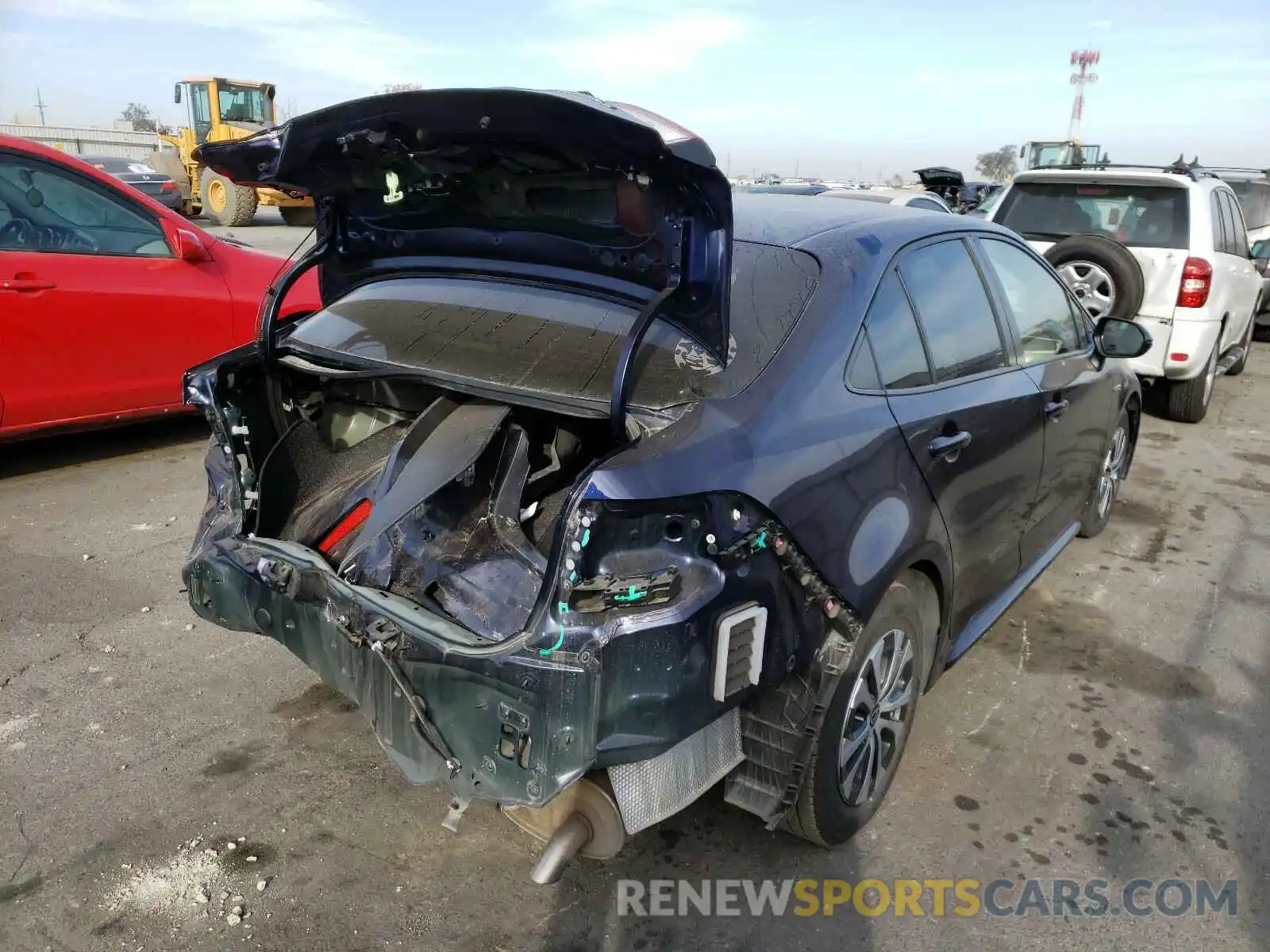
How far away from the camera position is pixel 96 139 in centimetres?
3238

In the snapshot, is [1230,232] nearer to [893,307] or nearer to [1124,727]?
[1124,727]

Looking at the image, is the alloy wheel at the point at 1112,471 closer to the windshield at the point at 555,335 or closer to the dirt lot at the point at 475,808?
the dirt lot at the point at 475,808

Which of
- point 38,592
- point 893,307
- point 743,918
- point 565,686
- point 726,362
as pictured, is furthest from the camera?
point 38,592

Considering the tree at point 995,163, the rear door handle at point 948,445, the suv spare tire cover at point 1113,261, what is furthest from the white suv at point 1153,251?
the tree at point 995,163

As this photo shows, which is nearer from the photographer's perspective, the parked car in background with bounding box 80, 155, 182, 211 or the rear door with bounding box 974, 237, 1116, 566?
the rear door with bounding box 974, 237, 1116, 566

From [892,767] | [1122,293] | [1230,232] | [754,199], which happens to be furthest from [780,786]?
[1230,232]

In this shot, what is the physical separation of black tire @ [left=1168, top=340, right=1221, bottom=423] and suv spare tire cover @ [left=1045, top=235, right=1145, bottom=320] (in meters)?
1.15

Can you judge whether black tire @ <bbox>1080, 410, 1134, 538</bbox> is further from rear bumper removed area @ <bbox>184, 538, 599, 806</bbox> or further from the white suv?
rear bumper removed area @ <bbox>184, 538, 599, 806</bbox>

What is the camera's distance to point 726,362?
2232mm

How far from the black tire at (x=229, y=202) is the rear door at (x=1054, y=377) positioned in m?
19.1

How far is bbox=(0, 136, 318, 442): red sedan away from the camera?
4902 millimetres

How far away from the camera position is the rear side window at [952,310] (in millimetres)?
2787

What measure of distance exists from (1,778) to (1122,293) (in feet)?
22.9

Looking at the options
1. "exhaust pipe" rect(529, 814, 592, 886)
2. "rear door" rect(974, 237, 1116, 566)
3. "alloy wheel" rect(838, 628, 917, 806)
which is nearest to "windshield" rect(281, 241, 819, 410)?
"alloy wheel" rect(838, 628, 917, 806)
